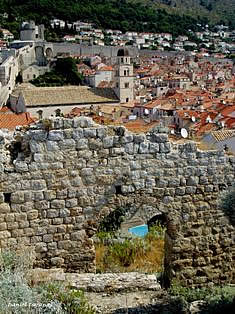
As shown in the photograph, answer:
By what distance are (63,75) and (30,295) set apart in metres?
80.1

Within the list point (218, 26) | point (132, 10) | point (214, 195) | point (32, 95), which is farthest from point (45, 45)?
point (218, 26)

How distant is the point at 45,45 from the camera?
313 ft

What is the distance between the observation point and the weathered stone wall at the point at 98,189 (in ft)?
20.7

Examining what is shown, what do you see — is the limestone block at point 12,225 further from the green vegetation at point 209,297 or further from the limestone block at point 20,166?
the green vegetation at point 209,297

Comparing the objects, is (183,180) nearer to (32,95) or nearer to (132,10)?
(32,95)

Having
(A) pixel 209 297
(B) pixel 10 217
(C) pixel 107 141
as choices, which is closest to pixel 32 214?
(B) pixel 10 217

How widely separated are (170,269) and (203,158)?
1.44 metres

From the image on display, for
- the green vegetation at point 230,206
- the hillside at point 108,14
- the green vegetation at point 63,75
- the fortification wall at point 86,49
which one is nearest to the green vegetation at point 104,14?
Answer: the hillside at point 108,14

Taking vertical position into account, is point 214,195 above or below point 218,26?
above

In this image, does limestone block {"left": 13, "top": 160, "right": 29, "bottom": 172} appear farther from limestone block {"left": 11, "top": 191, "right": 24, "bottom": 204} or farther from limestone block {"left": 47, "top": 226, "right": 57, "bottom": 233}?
limestone block {"left": 47, "top": 226, "right": 57, "bottom": 233}

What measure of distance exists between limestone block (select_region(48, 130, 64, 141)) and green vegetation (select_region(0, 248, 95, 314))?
140 cm

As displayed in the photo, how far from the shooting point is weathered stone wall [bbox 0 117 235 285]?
6.31 metres

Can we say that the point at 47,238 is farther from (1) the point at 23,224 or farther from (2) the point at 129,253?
(2) the point at 129,253

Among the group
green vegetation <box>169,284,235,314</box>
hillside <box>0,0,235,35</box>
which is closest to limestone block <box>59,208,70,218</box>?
green vegetation <box>169,284,235,314</box>
